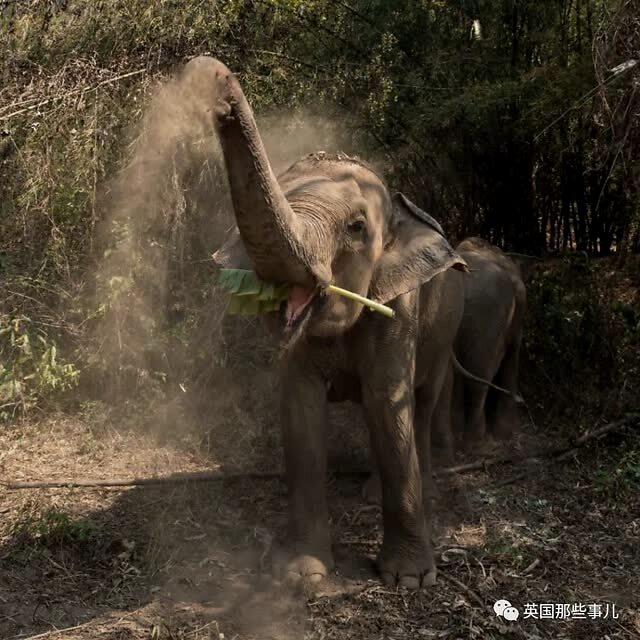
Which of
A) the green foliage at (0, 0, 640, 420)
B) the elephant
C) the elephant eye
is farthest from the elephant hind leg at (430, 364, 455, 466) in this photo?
the elephant eye

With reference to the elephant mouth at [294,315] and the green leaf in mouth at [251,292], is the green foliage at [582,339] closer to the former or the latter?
the elephant mouth at [294,315]

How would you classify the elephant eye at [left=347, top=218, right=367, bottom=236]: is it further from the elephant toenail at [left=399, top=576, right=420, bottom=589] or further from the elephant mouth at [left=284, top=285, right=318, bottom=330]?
the elephant toenail at [left=399, top=576, right=420, bottom=589]

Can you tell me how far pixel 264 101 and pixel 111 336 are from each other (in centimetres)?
211

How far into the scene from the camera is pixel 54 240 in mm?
6984

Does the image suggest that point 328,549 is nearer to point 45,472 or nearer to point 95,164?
point 45,472

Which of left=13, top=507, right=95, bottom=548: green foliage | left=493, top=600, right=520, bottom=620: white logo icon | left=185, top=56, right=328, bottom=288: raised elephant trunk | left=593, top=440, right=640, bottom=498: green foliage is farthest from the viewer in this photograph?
left=593, top=440, right=640, bottom=498: green foliage

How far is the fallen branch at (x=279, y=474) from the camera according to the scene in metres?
5.86

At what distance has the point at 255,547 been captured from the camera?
521 cm

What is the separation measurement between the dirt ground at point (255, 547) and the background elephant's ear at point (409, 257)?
1453 millimetres

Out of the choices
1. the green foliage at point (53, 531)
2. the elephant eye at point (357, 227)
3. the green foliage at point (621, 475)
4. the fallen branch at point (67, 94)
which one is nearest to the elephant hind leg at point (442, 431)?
the green foliage at point (621, 475)

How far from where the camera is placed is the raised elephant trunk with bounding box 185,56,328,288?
3.04 meters

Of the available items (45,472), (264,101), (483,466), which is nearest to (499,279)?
(483,466)

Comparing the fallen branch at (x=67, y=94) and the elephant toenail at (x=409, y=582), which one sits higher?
the fallen branch at (x=67, y=94)

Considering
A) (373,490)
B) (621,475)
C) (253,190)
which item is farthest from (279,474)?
(253,190)
